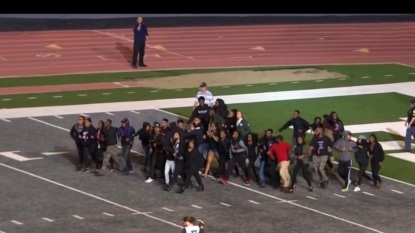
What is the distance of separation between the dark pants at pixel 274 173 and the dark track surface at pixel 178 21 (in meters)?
22.9

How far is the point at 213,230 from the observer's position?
2239 cm

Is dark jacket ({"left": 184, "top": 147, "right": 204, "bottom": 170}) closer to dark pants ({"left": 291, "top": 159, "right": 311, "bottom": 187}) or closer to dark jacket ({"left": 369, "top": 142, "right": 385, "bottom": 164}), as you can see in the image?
dark pants ({"left": 291, "top": 159, "right": 311, "bottom": 187})

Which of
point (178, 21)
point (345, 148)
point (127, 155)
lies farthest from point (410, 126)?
point (178, 21)

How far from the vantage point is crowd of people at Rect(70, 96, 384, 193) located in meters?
25.4

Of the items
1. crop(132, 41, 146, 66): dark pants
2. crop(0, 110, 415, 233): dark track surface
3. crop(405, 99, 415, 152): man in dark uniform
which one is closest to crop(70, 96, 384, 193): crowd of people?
crop(0, 110, 415, 233): dark track surface

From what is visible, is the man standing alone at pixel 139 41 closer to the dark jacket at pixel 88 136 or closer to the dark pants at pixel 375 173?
the dark jacket at pixel 88 136

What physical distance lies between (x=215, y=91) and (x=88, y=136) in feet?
37.2

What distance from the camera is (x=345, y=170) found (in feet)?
84.4

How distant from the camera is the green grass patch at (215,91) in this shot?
34.9 metres

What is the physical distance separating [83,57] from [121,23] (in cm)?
683

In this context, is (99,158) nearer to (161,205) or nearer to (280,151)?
(161,205)

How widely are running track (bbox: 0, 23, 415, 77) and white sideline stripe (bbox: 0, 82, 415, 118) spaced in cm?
533

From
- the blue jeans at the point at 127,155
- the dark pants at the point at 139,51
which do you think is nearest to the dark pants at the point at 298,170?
the blue jeans at the point at 127,155
